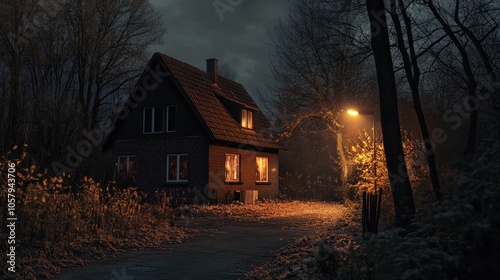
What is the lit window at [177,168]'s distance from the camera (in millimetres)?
25062

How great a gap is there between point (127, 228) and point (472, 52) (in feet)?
55.9

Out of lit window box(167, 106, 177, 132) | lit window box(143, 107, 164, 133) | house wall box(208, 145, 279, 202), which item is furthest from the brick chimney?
house wall box(208, 145, 279, 202)

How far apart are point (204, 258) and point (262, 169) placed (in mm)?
20773

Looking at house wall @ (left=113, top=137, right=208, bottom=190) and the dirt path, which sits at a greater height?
house wall @ (left=113, top=137, right=208, bottom=190)

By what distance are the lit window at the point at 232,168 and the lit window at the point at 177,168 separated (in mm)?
2430

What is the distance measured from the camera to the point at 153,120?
86.9 ft

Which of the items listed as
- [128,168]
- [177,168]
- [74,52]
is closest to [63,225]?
[177,168]

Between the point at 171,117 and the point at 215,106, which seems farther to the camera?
the point at 215,106

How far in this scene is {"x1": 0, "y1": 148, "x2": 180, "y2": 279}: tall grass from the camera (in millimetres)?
9188

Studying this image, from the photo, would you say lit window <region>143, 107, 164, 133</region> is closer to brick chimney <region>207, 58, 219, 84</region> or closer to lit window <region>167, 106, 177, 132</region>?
lit window <region>167, 106, 177, 132</region>

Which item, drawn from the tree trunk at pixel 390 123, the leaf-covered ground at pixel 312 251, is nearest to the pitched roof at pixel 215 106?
the leaf-covered ground at pixel 312 251

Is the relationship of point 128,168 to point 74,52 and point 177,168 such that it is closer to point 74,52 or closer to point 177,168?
point 177,168

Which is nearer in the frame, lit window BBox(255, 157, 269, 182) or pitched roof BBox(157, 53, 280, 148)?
pitched roof BBox(157, 53, 280, 148)

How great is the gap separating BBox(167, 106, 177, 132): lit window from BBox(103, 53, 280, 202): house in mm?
55
